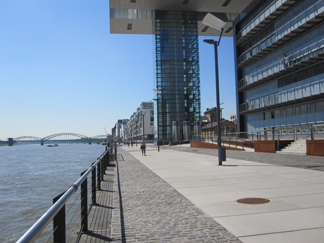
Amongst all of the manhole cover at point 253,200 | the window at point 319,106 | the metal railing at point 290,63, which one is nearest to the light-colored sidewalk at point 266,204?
the manhole cover at point 253,200

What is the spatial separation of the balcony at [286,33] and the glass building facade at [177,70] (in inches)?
677

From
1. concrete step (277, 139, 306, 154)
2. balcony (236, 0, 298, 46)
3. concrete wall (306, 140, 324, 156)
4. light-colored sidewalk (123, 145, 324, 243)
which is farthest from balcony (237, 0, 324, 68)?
light-colored sidewalk (123, 145, 324, 243)

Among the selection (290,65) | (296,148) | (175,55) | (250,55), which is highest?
(175,55)

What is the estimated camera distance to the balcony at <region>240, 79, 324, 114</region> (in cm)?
2852

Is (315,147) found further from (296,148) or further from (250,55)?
(250,55)

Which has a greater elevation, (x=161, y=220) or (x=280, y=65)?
(x=280, y=65)

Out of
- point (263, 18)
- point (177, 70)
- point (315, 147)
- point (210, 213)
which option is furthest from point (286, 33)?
point (210, 213)

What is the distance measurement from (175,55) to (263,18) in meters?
24.5

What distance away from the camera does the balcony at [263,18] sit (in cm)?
3279

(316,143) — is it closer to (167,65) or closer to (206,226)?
(206,226)

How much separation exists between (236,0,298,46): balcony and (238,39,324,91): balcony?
5.39m

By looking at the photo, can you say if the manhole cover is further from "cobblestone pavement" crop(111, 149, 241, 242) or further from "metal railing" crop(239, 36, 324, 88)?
"metal railing" crop(239, 36, 324, 88)

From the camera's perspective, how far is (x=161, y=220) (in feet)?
17.9

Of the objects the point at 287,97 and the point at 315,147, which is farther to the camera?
the point at 287,97
